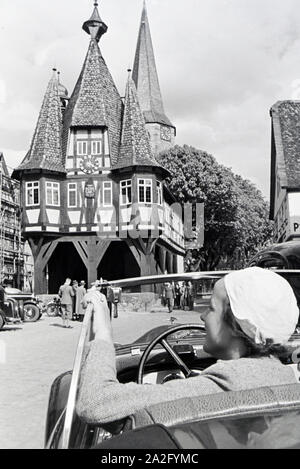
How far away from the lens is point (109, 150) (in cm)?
3105

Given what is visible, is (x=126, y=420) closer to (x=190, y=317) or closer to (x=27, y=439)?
(x=190, y=317)

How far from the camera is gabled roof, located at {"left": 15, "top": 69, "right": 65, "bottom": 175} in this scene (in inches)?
1211

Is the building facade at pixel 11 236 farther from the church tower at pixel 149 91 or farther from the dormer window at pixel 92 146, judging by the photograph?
the church tower at pixel 149 91

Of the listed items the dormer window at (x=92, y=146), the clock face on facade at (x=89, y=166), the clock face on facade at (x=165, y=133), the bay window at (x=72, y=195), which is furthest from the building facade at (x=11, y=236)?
the clock face on facade at (x=165, y=133)

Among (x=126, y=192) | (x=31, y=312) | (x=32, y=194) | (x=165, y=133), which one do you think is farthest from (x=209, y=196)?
(x=165, y=133)

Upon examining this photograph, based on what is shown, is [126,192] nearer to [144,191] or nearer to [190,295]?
[144,191]

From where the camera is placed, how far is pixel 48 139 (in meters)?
31.4

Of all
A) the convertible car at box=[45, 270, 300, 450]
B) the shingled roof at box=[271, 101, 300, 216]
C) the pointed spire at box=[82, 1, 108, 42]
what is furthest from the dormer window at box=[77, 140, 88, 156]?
the convertible car at box=[45, 270, 300, 450]

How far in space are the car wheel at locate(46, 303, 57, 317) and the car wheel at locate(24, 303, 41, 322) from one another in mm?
4570

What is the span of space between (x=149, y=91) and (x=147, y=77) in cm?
166

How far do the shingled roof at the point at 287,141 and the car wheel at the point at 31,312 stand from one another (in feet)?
54.3

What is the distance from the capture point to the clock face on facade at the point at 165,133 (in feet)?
227

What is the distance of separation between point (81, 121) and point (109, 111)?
6.18ft
